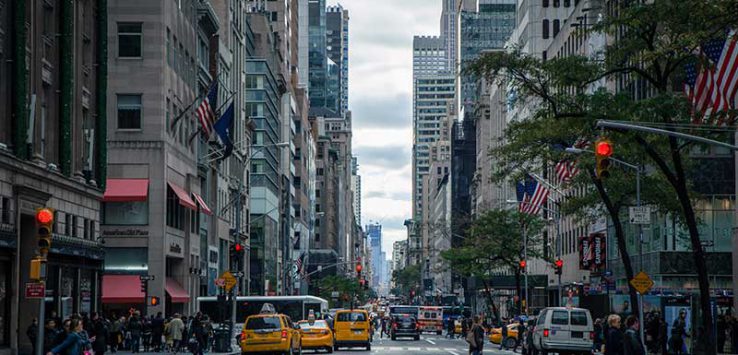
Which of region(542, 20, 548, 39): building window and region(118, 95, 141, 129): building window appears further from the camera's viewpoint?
region(542, 20, 548, 39): building window

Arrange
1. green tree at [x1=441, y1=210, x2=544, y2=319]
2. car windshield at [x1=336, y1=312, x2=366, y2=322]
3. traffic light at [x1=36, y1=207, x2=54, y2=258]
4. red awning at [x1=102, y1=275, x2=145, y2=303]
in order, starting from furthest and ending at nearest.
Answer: green tree at [x1=441, y1=210, x2=544, y2=319] → red awning at [x1=102, y1=275, x2=145, y2=303] → car windshield at [x1=336, y1=312, x2=366, y2=322] → traffic light at [x1=36, y1=207, x2=54, y2=258]

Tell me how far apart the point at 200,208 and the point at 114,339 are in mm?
24617

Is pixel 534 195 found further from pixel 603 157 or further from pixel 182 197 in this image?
pixel 603 157

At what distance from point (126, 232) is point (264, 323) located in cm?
2436

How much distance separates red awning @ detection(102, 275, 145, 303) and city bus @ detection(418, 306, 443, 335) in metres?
42.3

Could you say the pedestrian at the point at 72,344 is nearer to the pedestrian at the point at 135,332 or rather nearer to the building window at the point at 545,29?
the pedestrian at the point at 135,332

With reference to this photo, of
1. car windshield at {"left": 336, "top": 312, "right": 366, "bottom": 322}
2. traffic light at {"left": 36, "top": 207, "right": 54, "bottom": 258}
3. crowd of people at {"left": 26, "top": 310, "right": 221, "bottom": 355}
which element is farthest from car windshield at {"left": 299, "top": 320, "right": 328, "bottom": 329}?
traffic light at {"left": 36, "top": 207, "right": 54, "bottom": 258}

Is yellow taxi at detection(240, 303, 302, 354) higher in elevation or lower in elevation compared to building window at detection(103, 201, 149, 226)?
lower

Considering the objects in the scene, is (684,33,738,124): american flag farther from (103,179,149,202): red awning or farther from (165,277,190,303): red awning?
(165,277,190,303): red awning

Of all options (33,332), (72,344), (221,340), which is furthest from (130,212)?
(72,344)

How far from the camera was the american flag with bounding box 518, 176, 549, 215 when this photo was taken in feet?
244

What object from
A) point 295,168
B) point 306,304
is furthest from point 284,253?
point 306,304

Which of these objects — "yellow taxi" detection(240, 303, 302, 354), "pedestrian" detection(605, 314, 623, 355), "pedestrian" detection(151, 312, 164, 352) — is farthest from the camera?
"pedestrian" detection(151, 312, 164, 352)

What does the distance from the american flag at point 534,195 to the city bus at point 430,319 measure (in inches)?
1127
